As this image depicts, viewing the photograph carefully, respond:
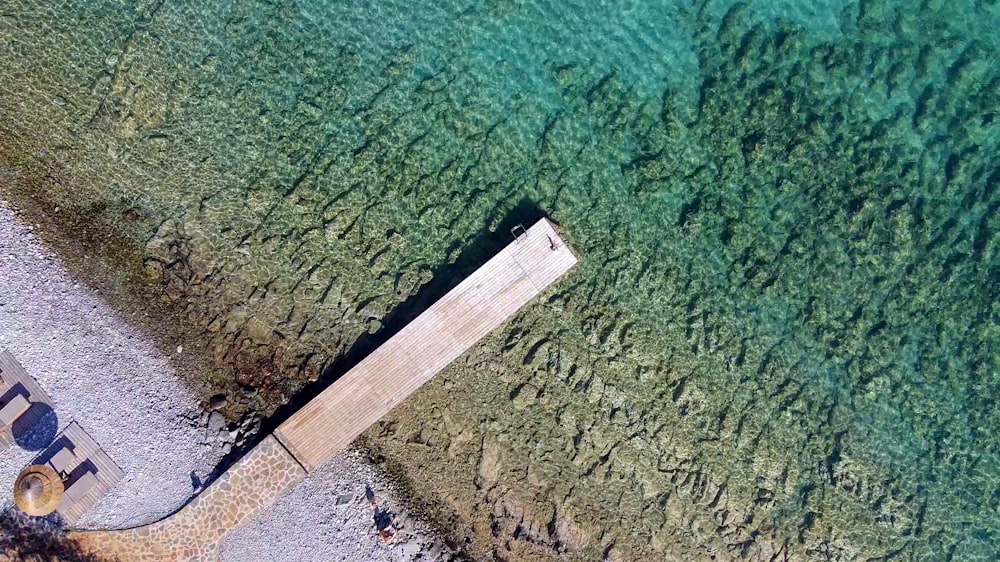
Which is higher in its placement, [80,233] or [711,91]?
[80,233]

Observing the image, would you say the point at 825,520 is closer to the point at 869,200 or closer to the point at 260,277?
the point at 869,200

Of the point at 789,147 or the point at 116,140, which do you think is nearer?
the point at 116,140

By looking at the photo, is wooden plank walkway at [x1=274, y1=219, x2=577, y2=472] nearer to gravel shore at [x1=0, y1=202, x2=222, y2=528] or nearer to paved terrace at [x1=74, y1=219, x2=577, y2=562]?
paved terrace at [x1=74, y1=219, x2=577, y2=562]

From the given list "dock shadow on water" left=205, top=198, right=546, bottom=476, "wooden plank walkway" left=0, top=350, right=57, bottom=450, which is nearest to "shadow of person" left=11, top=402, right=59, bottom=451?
"wooden plank walkway" left=0, top=350, right=57, bottom=450

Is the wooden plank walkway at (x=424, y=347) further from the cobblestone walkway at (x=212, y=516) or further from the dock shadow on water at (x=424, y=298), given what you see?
the cobblestone walkway at (x=212, y=516)

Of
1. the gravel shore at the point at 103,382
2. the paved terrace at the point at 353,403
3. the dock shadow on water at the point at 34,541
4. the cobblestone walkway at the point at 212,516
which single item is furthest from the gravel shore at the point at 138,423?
the dock shadow on water at the point at 34,541

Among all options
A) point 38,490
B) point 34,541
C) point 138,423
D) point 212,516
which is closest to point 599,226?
point 212,516

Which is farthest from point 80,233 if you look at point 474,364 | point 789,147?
point 789,147
